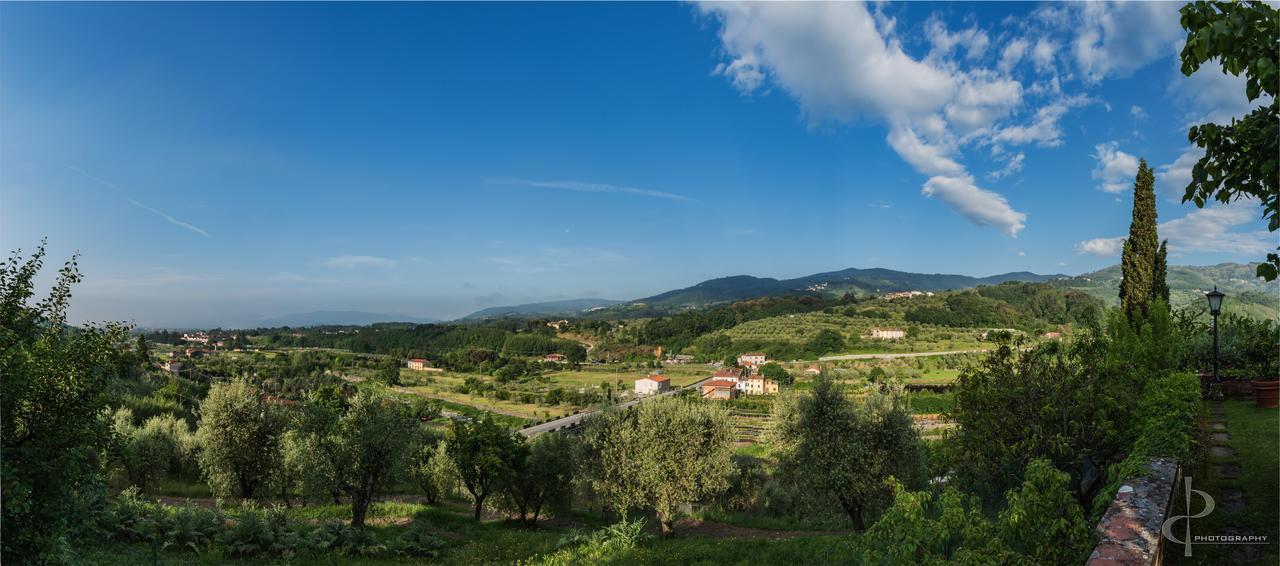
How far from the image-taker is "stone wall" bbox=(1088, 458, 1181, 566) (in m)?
4.52

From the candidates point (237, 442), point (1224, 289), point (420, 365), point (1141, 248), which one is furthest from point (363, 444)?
point (1224, 289)

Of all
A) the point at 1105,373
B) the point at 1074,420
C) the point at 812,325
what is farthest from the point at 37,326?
the point at 812,325

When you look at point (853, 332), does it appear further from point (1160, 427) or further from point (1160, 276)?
point (1160, 427)

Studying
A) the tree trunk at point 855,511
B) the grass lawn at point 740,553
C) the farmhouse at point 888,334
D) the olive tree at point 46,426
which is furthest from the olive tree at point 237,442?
the farmhouse at point 888,334

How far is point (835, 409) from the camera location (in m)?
17.8

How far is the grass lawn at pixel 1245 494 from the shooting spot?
665 centimetres

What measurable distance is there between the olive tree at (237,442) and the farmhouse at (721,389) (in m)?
70.2

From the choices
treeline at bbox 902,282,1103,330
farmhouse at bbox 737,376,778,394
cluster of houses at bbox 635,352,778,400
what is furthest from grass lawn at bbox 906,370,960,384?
treeline at bbox 902,282,1103,330

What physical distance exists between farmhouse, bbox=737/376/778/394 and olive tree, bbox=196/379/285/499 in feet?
263

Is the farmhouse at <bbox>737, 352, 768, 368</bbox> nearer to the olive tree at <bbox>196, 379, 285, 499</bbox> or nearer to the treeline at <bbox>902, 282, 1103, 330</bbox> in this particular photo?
the treeline at <bbox>902, 282, 1103, 330</bbox>

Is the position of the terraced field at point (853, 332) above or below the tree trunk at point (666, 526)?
above

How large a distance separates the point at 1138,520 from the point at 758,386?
310ft

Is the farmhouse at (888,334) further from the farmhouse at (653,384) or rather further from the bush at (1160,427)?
the bush at (1160,427)

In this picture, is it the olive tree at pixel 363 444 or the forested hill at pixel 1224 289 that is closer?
the olive tree at pixel 363 444
